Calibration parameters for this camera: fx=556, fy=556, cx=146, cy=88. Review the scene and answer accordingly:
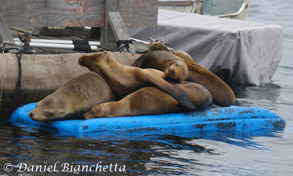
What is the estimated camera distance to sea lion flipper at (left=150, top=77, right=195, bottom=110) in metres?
6.20

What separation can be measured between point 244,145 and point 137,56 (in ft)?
7.11

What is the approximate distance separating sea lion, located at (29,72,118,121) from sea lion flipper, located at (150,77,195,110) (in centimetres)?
55

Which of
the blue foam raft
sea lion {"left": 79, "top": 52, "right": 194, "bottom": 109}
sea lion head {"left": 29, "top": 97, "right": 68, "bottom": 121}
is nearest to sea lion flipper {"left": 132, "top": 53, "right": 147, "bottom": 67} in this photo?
sea lion {"left": 79, "top": 52, "right": 194, "bottom": 109}

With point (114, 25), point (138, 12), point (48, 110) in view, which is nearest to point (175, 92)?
point (48, 110)

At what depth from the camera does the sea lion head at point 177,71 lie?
6441 millimetres

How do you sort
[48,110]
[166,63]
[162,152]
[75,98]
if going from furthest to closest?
[166,63] < [75,98] < [48,110] < [162,152]

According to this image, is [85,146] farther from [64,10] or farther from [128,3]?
[128,3]

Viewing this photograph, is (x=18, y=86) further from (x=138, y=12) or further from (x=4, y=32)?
(x=138, y=12)

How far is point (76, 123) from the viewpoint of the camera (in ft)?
19.3

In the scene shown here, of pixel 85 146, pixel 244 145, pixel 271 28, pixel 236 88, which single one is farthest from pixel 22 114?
pixel 271 28

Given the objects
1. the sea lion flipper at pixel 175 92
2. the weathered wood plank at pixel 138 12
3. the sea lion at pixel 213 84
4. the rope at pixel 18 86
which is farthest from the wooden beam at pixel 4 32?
the sea lion at pixel 213 84

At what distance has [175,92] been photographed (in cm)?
621

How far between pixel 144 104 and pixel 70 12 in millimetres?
2160

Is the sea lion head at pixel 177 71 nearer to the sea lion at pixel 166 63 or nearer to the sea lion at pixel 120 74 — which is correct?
the sea lion at pixel 166 63
